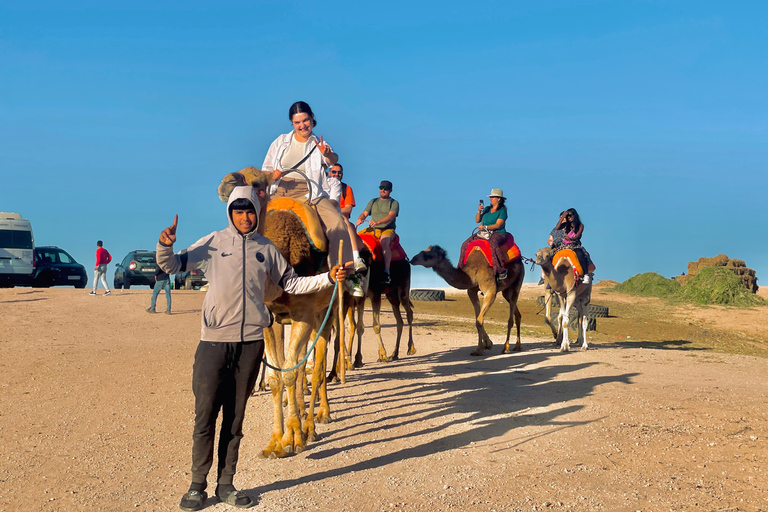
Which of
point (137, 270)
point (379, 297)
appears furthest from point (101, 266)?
point (379, 297)

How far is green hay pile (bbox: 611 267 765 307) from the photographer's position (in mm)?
31156

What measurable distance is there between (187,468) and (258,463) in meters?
0.63

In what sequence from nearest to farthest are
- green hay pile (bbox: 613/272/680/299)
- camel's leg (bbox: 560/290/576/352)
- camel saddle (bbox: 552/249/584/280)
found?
1. camel's leg (bbox: 560/290/576/352)
2. camel saddle (bbox: 552/249/584/280)
3. green hay pile (bbox: 613/272/680/299)

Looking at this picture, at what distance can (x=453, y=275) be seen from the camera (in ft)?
48.2

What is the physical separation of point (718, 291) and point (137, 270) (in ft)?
87.1

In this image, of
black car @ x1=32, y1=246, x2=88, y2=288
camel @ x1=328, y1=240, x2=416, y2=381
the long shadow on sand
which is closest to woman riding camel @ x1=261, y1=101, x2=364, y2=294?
the long shadow on sand

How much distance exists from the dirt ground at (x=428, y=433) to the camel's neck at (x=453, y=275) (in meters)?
1.52

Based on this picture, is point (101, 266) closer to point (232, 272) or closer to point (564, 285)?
point (564, 285)

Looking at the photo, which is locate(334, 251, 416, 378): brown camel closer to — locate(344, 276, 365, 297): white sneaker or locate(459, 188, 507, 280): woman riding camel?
locate(459, 188, 507, 280): woman riding camel

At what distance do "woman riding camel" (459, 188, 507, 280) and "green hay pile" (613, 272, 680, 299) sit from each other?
22988 mm

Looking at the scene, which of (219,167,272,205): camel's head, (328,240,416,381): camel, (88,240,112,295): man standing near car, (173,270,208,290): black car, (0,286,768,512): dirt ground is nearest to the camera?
(0,286,768,512): dirt ground

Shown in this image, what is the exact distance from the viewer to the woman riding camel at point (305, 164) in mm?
7504


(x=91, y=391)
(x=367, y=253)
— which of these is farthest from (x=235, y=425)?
(x=367, y=253)

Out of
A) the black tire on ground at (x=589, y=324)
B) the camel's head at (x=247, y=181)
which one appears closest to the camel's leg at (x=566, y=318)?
the black tire on ground at (x=589, y=324)
